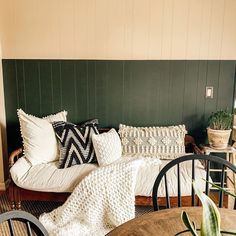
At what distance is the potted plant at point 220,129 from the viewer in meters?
2.71

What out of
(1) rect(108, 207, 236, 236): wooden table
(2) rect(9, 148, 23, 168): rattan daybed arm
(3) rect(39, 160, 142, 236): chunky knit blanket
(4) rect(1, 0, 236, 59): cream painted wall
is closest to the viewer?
(1) rect(108, 207, 236, 236): wooden table

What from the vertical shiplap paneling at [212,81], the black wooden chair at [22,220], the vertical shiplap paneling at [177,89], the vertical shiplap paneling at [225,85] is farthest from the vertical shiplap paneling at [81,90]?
the black wooden chair at [22,220]

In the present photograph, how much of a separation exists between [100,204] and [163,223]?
1.08 metres

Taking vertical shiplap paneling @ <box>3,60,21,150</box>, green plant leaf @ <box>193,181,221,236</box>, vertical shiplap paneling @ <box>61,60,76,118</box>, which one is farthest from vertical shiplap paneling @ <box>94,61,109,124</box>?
green plant leaf @ <box>193,181,221,236</box>

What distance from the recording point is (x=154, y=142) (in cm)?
286

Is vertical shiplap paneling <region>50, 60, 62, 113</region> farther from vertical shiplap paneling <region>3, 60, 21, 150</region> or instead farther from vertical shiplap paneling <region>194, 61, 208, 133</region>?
vertical shiplap paneling <region>194, 61, 208, 133</region>

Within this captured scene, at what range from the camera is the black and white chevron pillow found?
2.65 metres

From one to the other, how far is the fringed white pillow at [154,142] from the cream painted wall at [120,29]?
88 centimetres

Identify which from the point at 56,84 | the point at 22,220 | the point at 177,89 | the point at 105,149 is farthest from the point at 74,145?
the point at 22,220

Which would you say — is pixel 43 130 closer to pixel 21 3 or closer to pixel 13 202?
pixel 13 202

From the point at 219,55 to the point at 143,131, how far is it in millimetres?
1239

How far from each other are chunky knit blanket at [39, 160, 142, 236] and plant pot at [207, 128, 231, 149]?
104 cm

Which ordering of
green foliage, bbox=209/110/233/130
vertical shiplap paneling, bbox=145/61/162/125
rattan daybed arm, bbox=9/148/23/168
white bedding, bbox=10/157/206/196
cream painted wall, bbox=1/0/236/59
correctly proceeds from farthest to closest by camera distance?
vertical shiplap paneling, bbox=145/61/162/125
cream painted wall, bbox=1/0/236/59
green foliage, bbox=209/110/233/130
rattan daybed arm, bbox=9/148/23/168
white bedding, bbox=10/157/206/196

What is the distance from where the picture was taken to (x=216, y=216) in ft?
2.56
